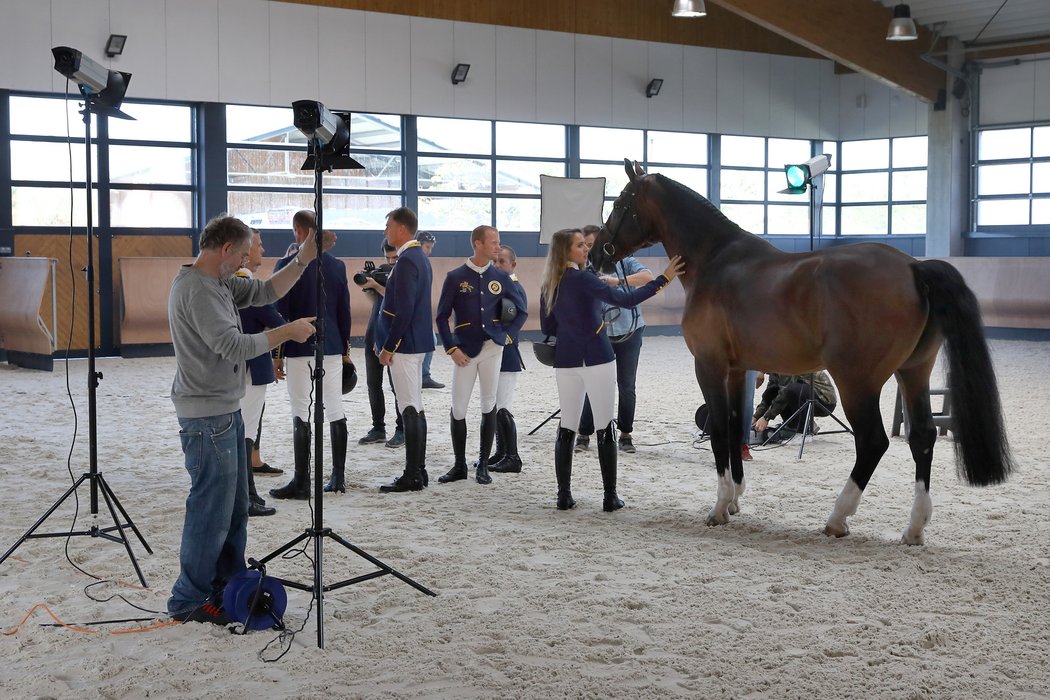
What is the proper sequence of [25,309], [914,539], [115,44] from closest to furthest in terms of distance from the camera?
[914,539], [25,309], [115,44]

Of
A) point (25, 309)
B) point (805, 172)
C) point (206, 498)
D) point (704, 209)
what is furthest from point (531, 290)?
point (206, 498)

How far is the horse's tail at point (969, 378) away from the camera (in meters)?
4.70

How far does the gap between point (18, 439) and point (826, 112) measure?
17021mm

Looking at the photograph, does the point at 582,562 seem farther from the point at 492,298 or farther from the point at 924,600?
the point at 492,298

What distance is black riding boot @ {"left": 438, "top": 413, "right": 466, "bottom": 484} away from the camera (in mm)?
6461

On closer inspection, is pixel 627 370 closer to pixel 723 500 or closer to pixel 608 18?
pixel 723 500

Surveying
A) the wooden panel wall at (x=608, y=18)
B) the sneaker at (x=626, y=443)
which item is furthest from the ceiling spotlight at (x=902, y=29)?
the sneaker at (x=626, y=443)

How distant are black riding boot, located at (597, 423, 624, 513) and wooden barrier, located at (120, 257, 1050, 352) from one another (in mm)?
9011

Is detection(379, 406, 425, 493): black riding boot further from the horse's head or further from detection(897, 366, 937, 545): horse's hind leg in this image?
detection(897, 366, 937, 545): horse's hind leg

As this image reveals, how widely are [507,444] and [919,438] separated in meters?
2.76

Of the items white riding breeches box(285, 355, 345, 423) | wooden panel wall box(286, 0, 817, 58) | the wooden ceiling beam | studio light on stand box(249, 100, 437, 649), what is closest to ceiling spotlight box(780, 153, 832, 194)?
white riding breeches box(285, 355, 345, 423)

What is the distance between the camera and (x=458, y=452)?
651 centimetres

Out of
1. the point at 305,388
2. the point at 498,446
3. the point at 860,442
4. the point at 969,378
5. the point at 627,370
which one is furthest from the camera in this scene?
the point at 627,370

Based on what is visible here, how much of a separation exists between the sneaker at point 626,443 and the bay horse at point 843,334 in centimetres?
199
